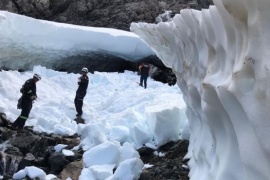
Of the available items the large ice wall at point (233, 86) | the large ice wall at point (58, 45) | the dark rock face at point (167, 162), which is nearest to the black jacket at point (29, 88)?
the dark rock face at point (167, 162)

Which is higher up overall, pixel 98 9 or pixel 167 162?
pixel 167 162

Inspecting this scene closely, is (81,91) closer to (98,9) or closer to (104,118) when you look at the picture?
(104,118)

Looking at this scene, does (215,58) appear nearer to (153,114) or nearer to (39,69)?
(153,114)

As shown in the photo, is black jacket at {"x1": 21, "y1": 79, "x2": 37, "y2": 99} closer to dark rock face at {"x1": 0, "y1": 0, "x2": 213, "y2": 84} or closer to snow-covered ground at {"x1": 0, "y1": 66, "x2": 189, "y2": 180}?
snow-covered ground at {"x1": 0, "y1": 66, "x2": 189, "y2": 180}

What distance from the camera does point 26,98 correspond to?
9.42 meters

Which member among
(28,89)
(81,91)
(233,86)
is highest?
(233,86)

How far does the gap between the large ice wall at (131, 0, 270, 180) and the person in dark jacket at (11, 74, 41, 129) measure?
4.33 m

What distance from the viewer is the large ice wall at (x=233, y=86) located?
3266 millimetres

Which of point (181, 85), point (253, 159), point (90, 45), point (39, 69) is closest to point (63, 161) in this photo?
point (181, 85)

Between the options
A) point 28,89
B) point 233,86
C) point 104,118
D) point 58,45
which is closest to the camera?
point 233,86

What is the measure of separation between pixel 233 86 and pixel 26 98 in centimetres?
659

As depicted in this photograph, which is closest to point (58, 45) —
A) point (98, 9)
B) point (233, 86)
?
point (98, 9)

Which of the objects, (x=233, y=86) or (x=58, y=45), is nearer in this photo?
(x=233, y=86)

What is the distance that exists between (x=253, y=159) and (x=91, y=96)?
37.5 ft
